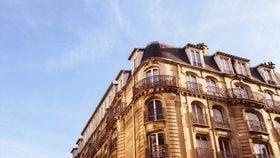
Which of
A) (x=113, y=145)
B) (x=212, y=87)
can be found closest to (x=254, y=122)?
(x=212, y=87)

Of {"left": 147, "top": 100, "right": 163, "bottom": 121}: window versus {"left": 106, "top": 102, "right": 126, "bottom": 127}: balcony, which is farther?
{"left": 106, "top": 102, "right": 126, "bottom": 127}: balcony

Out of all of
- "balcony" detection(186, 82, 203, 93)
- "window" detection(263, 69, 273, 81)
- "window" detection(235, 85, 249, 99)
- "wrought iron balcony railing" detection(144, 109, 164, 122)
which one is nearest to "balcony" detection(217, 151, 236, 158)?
"wrought iron balcony railing" detection(144, 109, 164, 122)

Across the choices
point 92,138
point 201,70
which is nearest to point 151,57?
point 201,70

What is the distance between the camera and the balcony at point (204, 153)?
23734mm

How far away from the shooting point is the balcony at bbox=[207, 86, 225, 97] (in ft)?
91.7

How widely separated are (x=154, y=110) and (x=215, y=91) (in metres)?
5.82

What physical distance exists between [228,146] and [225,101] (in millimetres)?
3847

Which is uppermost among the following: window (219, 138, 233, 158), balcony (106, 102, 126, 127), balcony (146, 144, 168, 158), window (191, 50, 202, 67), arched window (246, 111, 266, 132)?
window (191, 50, 202, 67)

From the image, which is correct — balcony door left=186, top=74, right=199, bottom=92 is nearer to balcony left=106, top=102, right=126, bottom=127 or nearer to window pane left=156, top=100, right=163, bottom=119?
window pane left=156, top=100, right=163, bottom=119

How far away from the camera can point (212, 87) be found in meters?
28.5

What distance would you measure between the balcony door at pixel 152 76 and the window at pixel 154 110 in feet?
5.39

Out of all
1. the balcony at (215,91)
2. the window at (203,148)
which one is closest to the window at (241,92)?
the balcony at (215,91)

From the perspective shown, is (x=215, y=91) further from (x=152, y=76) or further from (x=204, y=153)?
(x=204, y=153)

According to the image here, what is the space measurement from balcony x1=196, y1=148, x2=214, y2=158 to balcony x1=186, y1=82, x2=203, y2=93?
190 inches
